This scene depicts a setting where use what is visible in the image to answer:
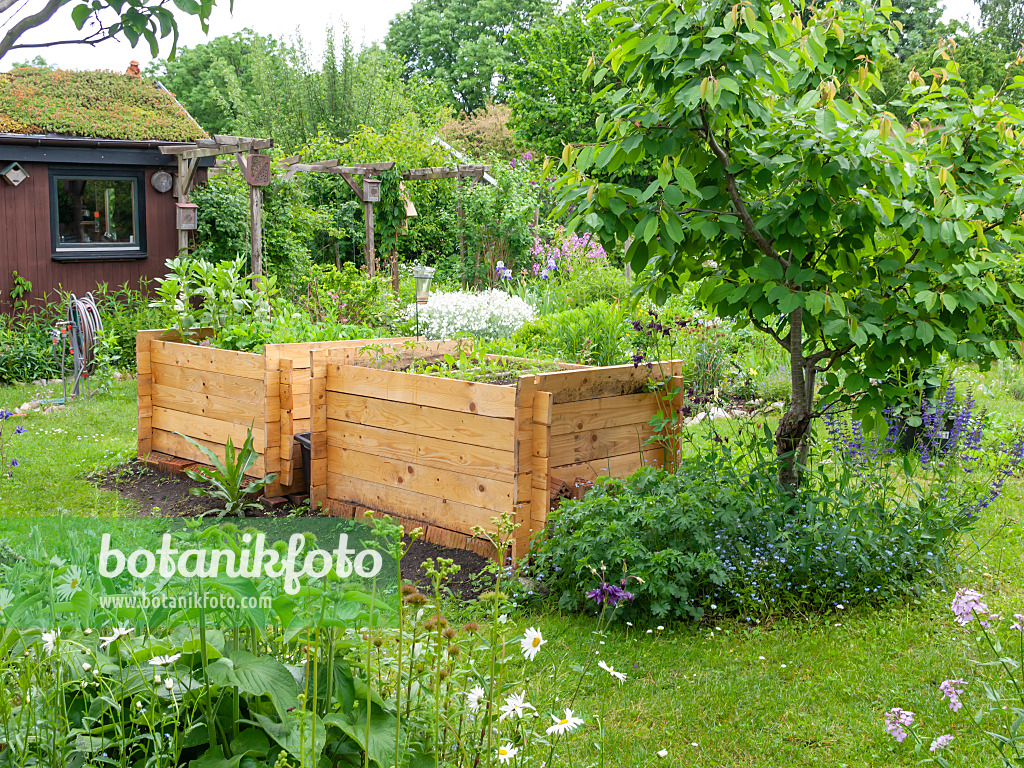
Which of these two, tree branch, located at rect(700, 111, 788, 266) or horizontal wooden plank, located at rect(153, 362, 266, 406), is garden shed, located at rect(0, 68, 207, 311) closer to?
horizontal wooden plank, located at rect(153, 362, 266, 406)

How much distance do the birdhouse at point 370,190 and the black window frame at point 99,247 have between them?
302 centimetres

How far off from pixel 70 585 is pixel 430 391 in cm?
266

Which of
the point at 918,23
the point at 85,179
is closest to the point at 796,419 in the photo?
the point at 85,179

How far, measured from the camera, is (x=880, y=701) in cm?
278

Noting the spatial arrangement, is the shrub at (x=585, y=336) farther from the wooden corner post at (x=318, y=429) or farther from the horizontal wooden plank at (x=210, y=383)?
the horizontal wooden plank at (x=210, y=383)

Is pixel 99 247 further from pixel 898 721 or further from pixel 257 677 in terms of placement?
pixel 898 721

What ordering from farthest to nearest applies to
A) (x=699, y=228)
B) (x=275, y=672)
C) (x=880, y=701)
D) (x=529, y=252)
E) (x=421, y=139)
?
(x=421, y=139), (x=529, y=252), (x=699, y=228), (x=880, y=701), (x=275, y=672)

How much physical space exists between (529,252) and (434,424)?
9573mm

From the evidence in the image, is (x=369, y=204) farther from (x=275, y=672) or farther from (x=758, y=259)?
(x=275, y=672)

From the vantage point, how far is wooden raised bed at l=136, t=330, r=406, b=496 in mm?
5129

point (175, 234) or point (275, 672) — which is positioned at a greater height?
point (175, 234)

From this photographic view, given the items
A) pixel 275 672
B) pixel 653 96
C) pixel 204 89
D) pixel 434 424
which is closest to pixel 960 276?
pixel 653 96

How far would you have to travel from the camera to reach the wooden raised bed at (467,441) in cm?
395

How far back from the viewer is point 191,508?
16.5 ft
